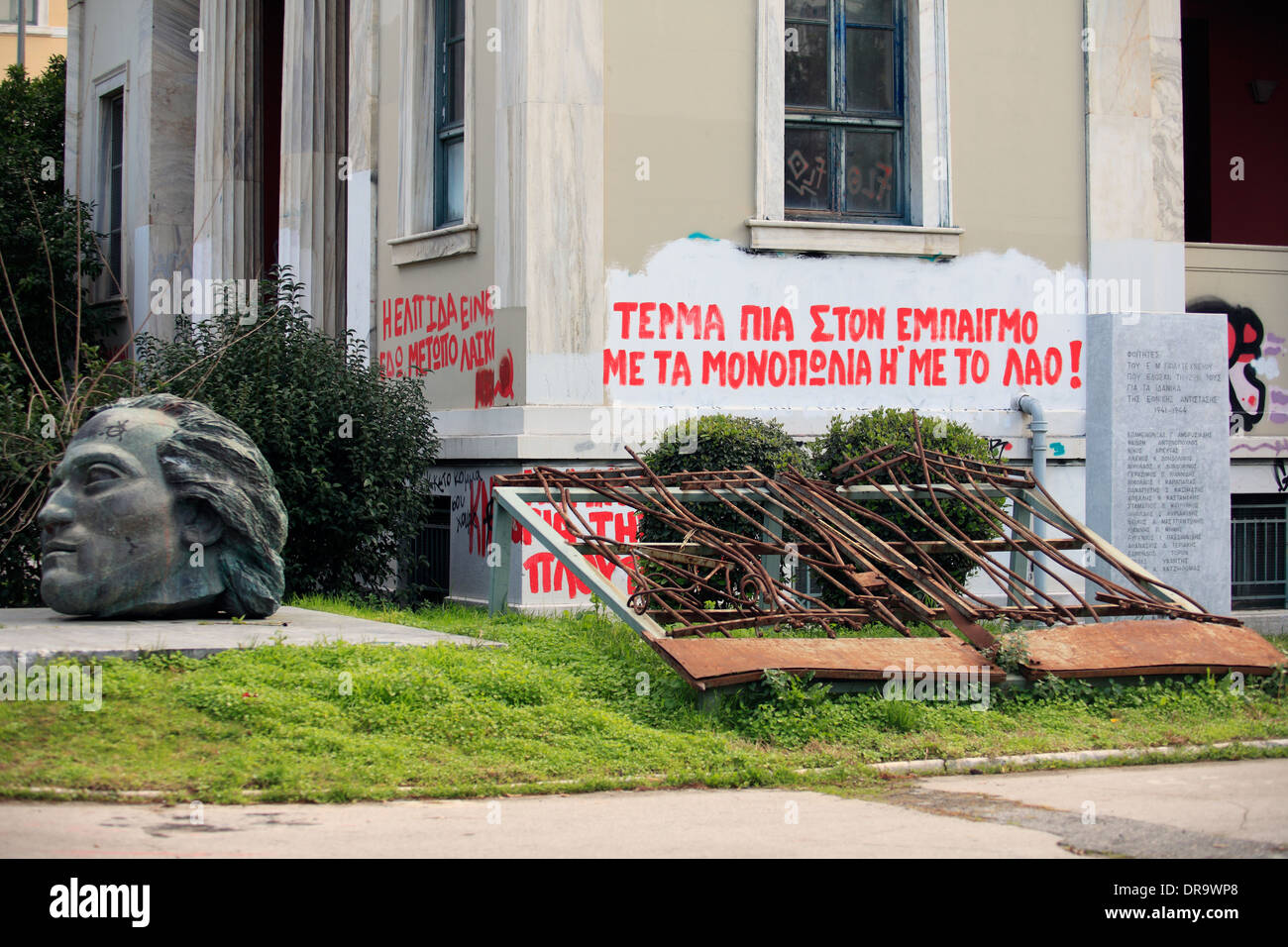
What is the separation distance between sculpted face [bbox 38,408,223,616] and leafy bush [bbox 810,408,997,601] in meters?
4.73

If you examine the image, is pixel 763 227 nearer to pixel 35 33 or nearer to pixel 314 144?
pixel 314 144

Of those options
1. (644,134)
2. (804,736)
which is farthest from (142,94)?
(804,736)

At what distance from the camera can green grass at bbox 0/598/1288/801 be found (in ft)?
20.7

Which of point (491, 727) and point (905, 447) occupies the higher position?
point (905, 447)

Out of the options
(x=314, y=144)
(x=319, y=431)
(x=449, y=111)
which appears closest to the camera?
(x=319, y=431)

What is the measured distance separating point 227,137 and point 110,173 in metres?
4.14

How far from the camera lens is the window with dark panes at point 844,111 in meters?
13.3

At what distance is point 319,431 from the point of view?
471 inches

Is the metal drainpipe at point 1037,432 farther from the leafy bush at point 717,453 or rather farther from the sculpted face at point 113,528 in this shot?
the sculpted face at point 113,528

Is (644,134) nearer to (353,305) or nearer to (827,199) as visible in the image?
(827,199)

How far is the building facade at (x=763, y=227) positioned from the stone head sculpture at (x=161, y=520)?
10.7ft

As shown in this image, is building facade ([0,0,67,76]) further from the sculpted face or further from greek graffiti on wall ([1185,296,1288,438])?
the sculpted face

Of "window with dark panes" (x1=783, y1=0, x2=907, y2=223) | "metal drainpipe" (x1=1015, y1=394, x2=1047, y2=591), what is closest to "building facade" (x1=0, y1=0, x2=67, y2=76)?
"window with dark panes" (x1=783, y1=0, x2=907, y2=223)

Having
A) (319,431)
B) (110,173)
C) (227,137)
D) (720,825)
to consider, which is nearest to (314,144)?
(227,137)
